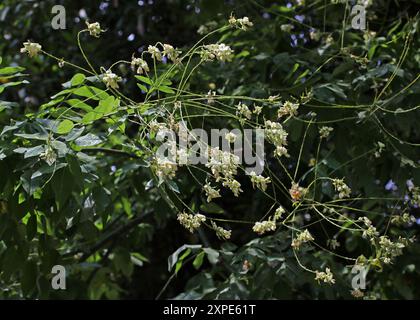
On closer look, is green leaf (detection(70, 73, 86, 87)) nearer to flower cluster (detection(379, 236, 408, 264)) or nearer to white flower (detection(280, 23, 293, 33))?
flower cluster (detection(379, 236, 408, 264))

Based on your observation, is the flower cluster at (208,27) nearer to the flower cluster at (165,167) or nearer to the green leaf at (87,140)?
the green leaf at (87,140)

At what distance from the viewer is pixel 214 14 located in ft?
8.45

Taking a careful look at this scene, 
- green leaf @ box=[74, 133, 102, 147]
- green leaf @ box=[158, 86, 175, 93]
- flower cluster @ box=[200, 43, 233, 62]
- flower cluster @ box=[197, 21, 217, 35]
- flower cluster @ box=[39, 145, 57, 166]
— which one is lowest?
flower cluster @ box=[39, 145, 57, 166]

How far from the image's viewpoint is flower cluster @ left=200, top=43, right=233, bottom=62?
1519 mm

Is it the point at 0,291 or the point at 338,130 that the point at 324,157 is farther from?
the point at 0,291

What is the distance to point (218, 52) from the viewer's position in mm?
1525

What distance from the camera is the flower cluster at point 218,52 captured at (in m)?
1.52

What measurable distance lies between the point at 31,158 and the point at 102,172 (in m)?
0.78

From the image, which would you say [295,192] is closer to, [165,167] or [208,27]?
[165,167]

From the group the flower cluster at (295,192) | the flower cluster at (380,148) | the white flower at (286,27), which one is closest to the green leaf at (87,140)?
the flower cluster at (295,192)

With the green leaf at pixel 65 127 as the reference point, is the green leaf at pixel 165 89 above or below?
above

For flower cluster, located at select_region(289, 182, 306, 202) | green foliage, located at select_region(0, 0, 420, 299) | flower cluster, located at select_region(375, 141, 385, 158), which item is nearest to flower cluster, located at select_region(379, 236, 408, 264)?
green foliage, located at select_region(0, 0, 420, 299)

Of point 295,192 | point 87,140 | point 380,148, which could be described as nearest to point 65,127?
point 87,140

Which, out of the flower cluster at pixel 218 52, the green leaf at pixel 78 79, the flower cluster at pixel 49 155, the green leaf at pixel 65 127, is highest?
the flower cluster at pixel 218 52
